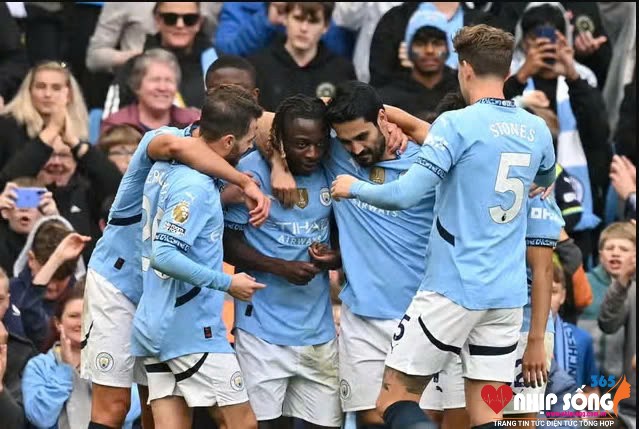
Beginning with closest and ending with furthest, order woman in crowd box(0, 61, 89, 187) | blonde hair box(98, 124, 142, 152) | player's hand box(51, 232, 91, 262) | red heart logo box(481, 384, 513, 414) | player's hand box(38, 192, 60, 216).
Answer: red heart logo box(481, 384, 513, 414) < player's hand box(51, 232, 91, 262) < player's hand box(38, 192, 60, 216) < woman in crowd box(0, 61, 89, 187) < blonde hair box(98, 124, 142, 152)

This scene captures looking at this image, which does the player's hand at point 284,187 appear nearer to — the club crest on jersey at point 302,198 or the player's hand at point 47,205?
the club crest on jersey at point 302,198

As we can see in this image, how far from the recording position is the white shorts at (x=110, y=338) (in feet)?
26.4

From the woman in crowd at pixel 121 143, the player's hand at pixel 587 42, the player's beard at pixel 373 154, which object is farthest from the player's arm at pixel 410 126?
the player's hand at pixel 587 42

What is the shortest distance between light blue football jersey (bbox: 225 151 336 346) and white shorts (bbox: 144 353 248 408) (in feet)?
1.45

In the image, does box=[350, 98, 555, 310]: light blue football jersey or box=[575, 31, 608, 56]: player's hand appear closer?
box=[350, 98, 555, 310]: light blue football jersey

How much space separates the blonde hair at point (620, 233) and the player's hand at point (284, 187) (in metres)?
3.67

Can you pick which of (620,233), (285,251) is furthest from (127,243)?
(620,233)

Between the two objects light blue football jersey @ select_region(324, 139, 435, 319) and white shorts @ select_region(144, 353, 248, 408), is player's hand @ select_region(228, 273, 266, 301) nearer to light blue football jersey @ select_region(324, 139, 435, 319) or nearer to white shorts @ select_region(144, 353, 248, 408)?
white shorts @ select_region(144, 353, 248, 408)

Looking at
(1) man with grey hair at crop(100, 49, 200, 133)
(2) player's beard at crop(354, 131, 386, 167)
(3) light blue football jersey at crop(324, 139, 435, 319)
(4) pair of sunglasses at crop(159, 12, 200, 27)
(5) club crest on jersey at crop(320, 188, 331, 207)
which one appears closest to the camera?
(2) player's beard at crop(354, 131, 386, 167)

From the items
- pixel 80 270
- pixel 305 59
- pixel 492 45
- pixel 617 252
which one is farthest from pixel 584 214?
pixel 492 45

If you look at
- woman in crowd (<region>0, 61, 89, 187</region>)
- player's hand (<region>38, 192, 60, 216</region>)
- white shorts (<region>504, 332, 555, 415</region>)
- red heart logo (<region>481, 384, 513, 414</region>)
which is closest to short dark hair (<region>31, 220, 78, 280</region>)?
player's hand (<region>38, 192, 60, 216</region>)

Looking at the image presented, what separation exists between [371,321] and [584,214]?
4.33 m

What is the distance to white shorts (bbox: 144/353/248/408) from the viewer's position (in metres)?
7.70

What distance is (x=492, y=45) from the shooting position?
755 cm
